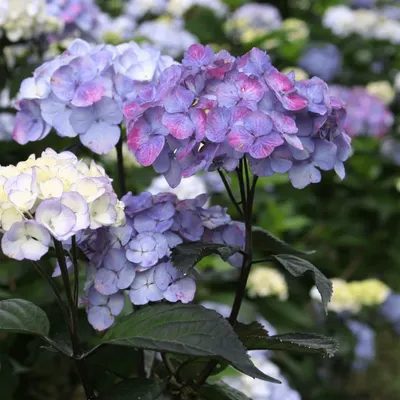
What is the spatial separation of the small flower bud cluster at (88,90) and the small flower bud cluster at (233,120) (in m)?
0.11

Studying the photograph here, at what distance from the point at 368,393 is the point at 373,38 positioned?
167 centimetres

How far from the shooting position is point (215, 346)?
768 mm

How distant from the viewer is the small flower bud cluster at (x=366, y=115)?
296cm

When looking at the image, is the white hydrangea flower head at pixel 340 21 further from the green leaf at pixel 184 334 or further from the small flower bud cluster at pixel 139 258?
the green leaf at pixel 184 334

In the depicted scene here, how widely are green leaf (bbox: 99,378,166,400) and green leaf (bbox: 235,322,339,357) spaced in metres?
0.10

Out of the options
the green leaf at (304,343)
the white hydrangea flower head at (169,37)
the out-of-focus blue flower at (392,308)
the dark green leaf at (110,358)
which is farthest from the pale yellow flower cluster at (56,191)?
the out-of-focus blue flower at (392,308)

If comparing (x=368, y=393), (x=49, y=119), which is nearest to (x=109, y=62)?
(x=49, y=119)

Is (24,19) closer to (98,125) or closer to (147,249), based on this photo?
Answer: (98,125)

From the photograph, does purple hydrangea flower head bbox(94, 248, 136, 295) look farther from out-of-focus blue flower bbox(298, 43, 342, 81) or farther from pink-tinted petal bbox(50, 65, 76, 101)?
out-of-focus blue flower bbox(298, 43, 342, 81)

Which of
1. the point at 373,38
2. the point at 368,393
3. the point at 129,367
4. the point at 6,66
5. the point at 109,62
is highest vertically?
the point at 109,62

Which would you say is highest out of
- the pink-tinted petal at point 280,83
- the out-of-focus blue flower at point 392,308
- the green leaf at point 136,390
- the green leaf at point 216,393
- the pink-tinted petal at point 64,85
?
the pink-tinted petal at point 280,83

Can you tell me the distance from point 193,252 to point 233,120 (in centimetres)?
15

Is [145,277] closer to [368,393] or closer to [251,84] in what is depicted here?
[251,84]

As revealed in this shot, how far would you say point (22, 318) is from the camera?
2.84ft
